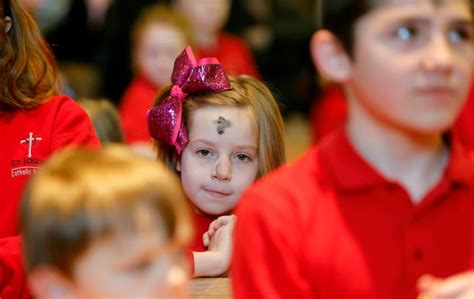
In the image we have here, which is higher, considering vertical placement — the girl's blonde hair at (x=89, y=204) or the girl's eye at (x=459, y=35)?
the girl's eye at (x=459, y=35)

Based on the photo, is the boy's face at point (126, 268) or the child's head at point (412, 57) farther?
the child's head at point (412, 57)

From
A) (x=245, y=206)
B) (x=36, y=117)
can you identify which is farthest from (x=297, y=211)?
(x=36, y=117)

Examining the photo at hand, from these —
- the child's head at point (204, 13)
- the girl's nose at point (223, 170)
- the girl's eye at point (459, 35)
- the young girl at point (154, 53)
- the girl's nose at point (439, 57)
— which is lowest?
the girl's nose at point (223, 170)

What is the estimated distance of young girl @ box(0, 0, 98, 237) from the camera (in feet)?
8.36

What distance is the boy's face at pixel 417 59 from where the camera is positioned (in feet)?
6.04

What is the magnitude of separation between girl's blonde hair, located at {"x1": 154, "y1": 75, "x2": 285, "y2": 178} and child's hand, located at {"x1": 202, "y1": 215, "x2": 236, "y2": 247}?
144mm

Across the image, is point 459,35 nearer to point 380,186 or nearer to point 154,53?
point 380,186

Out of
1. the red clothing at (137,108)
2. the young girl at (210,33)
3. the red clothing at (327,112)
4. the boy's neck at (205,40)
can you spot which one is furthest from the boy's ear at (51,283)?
the boy's neck at (205,40)

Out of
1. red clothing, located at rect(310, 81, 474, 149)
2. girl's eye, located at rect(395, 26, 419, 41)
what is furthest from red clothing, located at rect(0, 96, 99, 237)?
red clothing, located at rect(310, 81, 474, 149)

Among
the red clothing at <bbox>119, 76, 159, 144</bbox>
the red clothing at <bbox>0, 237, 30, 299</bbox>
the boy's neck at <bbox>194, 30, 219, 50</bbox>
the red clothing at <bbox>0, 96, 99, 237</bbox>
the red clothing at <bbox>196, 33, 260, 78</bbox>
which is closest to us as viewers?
the red clothing at <bbox>0, 237, 30, 299</bbox>

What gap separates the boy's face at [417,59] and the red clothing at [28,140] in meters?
0.90

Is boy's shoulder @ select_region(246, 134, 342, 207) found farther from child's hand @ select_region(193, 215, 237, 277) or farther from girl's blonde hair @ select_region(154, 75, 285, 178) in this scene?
girl's blonde hair @ select_region(154, 75, 285, 178)

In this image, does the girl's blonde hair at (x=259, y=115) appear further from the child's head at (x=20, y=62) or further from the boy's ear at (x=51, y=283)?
the boy's ear at (x=51, y=283)

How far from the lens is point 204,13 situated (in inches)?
226
